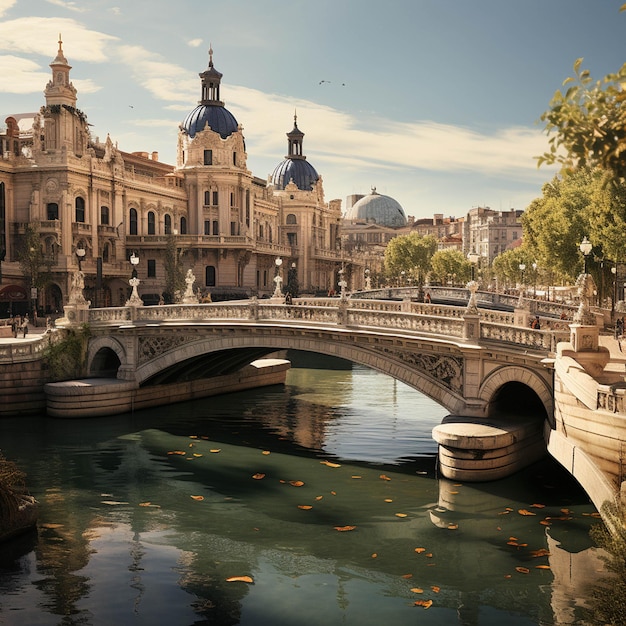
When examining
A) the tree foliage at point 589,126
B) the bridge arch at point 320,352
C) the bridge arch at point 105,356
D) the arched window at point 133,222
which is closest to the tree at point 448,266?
the arched window at point 133,222

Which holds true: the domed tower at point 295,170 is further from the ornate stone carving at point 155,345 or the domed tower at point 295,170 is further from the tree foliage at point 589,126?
the tree foliage at point 589,126

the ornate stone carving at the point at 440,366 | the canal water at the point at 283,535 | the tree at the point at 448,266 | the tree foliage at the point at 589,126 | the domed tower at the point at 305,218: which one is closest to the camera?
the tree foliage at the point at 589,126

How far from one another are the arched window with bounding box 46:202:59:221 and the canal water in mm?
33387

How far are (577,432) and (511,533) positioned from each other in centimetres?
388

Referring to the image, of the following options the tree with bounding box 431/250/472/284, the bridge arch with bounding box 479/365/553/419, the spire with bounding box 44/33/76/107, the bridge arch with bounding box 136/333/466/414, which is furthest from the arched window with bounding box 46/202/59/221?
the tree with bounding box 431/250/472/284

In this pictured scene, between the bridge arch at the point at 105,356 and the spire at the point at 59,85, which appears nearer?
the bridge arch at the point at 105,356

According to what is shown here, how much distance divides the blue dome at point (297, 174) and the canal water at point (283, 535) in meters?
86.2

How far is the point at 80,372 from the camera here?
1727 inches

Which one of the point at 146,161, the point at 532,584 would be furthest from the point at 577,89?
A: the point at 146,161

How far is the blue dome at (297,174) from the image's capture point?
121438 millimetres

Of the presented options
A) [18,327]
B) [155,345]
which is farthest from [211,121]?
[155,345]

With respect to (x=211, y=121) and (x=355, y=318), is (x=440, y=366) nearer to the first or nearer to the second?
(x=355, y=318)

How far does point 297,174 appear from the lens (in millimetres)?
121938

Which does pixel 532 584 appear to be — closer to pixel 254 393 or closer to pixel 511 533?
pixel 511 533
